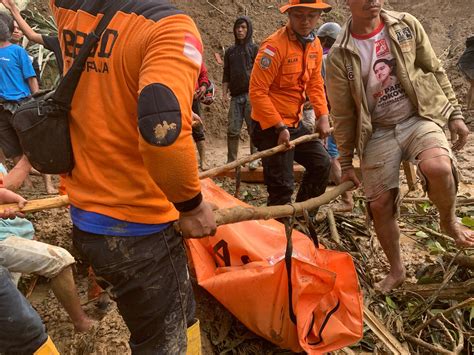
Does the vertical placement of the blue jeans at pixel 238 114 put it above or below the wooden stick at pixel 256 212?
below

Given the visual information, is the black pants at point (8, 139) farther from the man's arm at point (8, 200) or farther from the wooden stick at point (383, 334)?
the wooden stick at point (383, 334)

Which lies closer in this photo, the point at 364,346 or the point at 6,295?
the point at 6,295

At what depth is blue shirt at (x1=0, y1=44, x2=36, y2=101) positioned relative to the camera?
5148 millimetres

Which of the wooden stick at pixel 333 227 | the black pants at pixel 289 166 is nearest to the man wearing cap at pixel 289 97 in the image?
the black pants at pixel 289 166

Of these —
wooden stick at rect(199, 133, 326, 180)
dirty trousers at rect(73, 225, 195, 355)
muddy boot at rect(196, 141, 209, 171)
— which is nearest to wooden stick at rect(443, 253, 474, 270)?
wooden stick at rect(199, 133, 326, 180)

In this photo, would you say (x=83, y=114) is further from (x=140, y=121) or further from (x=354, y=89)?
(x=354, y=89)

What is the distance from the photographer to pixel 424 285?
3010 millimetres

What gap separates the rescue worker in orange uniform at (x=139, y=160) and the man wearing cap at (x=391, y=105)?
1.57m

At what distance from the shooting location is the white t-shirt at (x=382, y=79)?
284 cm

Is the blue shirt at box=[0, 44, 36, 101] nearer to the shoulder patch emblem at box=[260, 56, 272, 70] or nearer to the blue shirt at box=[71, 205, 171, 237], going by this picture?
the shoulder patch emblem at box=[260, 56, 272, 70]

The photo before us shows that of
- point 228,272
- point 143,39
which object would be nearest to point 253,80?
point 228,272

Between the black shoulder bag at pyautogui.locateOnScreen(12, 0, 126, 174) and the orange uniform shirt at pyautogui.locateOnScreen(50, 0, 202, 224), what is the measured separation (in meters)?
0.03

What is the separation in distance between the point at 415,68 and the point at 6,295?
265cm

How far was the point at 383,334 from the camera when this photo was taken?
263cm
